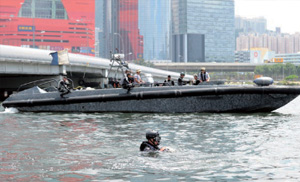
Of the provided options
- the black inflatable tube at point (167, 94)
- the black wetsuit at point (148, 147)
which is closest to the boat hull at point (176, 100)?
the black inflatable tube at point (167, 94)

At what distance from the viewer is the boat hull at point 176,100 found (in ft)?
79.1

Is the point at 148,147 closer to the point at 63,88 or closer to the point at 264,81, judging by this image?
the point at 264,81

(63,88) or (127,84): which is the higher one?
(127,84)

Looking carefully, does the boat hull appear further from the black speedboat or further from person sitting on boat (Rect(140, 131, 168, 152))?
person sitting on boat (Rect(140, 131, 168, 152))

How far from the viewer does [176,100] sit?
→ 25.0m

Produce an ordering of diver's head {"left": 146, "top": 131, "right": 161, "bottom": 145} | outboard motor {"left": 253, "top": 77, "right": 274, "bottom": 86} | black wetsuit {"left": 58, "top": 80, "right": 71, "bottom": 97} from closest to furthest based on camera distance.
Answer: diver's head {"left": 146, "top": 131, "right": 161, "bottom": 145}, outboard motor {"left": 253, "top": 77, "right": 274, "bottom": 86}, black wetsuit {"left": 58, "top": 80, "right": 71, "bottom": 97}

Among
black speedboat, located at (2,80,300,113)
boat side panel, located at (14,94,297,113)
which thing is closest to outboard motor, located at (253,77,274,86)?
black speedboat, located at (2,80,300,113)

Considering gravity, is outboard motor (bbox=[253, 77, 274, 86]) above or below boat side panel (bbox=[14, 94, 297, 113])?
above

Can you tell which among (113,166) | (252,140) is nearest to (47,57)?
(252,140)

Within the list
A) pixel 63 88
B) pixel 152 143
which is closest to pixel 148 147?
pixel 152 143

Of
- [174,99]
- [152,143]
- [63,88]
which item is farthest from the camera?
[63,88]

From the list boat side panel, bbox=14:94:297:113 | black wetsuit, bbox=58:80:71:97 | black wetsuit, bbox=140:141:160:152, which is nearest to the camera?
black wetsuit, bbox=140:141:160:152

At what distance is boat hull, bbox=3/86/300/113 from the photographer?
24.1 m

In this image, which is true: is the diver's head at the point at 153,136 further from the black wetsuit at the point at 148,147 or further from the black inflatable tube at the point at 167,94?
the black inflatable tube at the point at 167,94
